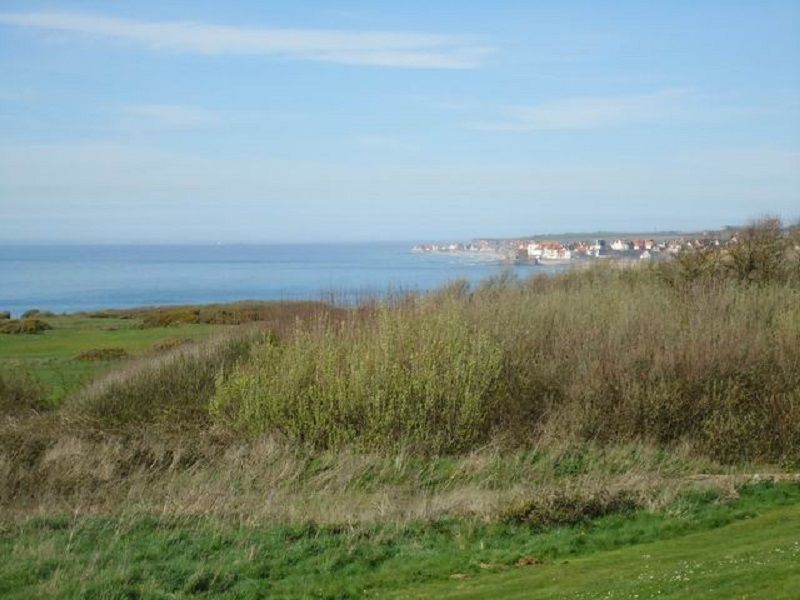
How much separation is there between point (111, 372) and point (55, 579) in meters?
15.4

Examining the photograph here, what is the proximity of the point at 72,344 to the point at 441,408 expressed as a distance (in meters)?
17.8

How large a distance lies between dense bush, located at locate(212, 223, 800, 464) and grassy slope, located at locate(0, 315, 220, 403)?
6332 mm

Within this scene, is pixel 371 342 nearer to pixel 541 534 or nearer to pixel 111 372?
pixel 111 372

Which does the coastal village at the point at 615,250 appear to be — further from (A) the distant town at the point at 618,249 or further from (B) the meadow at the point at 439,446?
(B) the meadow at the point at 439,446

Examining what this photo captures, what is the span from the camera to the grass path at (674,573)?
9289 mm

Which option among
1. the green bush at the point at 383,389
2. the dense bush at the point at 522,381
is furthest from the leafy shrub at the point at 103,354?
the green bush at the point at 383,389

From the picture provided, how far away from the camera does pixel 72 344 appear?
117 ft

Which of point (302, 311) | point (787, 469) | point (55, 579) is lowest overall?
point (787, 469)

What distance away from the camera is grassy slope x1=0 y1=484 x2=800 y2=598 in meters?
10.5

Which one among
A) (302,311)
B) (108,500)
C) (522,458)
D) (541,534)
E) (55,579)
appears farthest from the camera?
(302,311)

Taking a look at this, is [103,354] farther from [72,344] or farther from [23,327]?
[23,327]

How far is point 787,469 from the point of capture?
68.9ft

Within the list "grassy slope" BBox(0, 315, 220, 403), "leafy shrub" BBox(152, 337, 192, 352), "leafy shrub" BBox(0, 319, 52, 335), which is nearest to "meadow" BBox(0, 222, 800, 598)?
"leafy shrub" BBox(152, 337, 192, 352)

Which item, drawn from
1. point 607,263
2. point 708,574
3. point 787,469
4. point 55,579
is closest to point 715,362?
point 787,469
